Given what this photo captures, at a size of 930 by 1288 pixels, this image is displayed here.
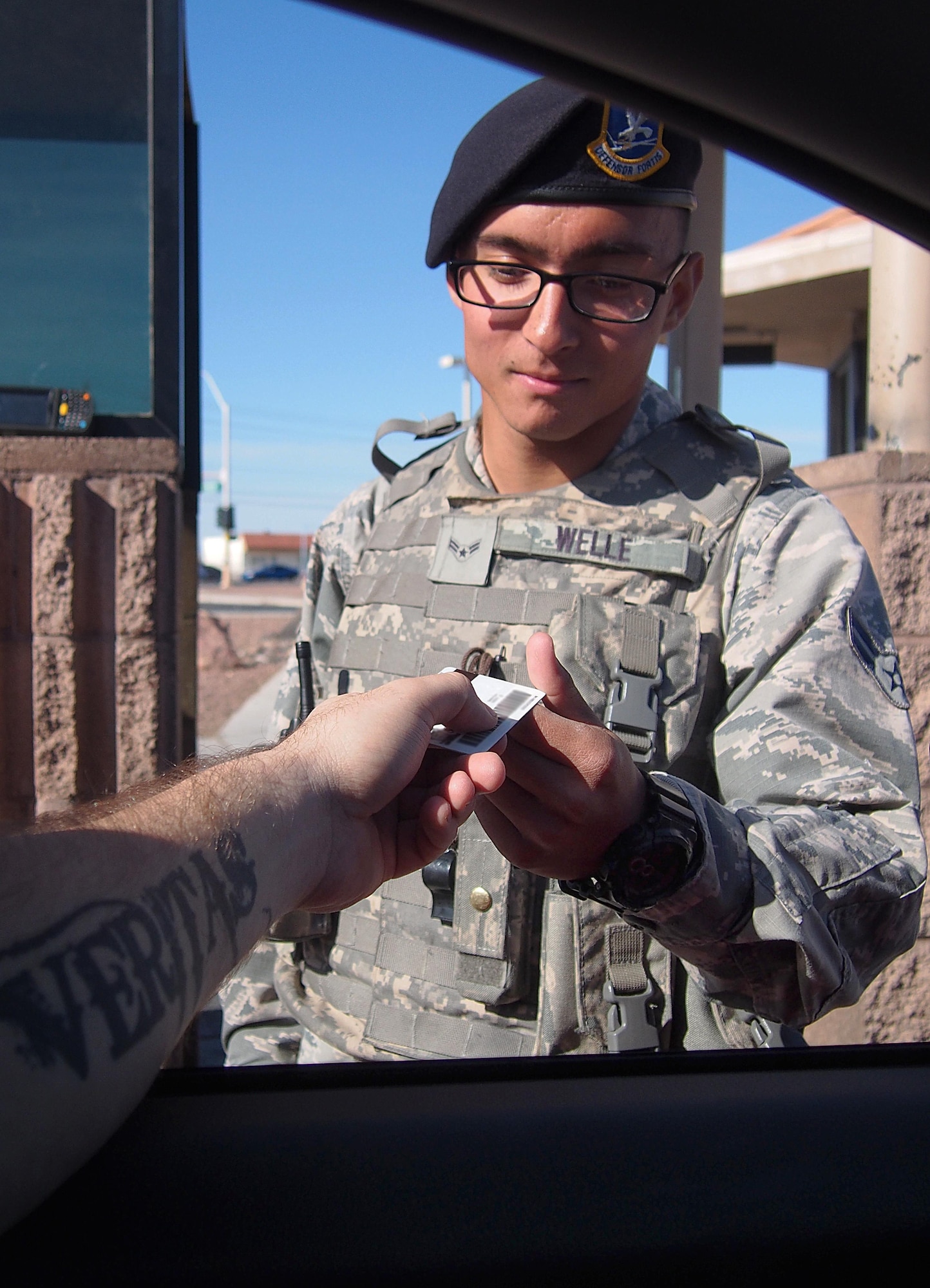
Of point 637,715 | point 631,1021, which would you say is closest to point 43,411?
point 637,715

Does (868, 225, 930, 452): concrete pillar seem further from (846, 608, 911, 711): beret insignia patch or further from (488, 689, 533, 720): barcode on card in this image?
(488, 689, 533, 720): barcode on card

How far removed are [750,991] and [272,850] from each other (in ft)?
2.46

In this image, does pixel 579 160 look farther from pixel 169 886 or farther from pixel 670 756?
pixel 169 886

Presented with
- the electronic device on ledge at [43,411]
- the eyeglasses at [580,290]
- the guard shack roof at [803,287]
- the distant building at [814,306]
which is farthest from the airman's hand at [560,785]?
the guard shack roof at [803,287]

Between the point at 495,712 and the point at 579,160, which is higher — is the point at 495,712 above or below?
below

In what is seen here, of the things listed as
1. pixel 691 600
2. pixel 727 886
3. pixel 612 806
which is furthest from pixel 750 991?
pixel 691 600

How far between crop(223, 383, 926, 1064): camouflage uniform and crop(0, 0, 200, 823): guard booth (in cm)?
88

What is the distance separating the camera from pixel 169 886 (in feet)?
2.38

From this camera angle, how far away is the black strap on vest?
2039 millimetres

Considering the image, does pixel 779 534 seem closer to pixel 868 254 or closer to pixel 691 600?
pixel 691 600

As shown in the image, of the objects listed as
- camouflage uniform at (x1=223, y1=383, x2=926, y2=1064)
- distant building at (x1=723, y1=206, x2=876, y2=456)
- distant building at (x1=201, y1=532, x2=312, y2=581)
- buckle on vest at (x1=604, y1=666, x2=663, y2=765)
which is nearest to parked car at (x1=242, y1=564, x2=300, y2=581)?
distant building at (x1=201, y1=532, x2=312, y2=581)

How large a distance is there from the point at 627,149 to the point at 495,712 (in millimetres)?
987

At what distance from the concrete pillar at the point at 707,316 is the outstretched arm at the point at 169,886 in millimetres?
2679

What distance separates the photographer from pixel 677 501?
1.61 m
